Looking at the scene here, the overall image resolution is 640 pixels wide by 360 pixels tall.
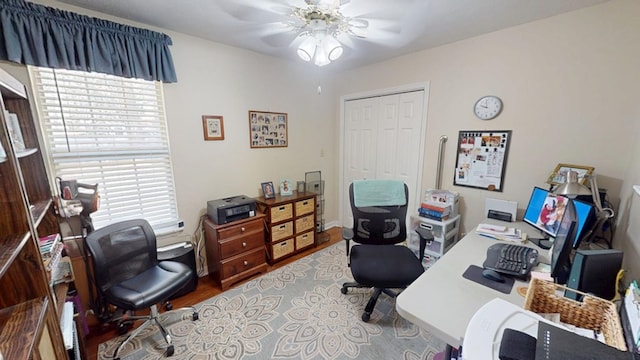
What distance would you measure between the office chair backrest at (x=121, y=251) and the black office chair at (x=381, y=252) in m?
1.61

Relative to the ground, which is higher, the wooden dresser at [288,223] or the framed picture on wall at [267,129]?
the framed picture on wall at [267,129]

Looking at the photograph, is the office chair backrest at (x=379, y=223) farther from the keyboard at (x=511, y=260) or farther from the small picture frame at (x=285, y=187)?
the small picture frame at (x=285, y=187)

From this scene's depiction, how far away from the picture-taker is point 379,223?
2.21 metres

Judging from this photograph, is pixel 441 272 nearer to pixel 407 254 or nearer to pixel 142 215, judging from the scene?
pixel 407 254

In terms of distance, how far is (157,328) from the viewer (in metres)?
1.87

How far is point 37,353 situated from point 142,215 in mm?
1521

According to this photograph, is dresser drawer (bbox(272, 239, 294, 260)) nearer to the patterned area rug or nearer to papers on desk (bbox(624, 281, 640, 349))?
the patterned area rug

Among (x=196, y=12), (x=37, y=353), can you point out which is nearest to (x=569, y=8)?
(x=196, y=12)

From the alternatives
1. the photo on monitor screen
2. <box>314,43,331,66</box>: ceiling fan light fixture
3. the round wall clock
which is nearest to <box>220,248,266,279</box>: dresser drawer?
<box>314,43,331,66</box>: ceiling fan light fixture

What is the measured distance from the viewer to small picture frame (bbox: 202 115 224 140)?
242 cm

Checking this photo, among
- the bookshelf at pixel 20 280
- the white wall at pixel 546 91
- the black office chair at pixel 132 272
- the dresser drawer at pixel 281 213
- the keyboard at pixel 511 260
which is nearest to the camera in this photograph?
the bookshelf at pixel 20 280

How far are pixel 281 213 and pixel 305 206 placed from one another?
1.16 ft

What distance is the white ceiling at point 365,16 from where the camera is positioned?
5.50 feet

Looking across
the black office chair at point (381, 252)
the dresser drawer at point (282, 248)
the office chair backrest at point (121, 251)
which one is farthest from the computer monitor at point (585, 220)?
the office chair backrest at point (121, 251)
